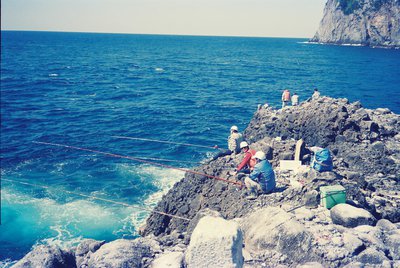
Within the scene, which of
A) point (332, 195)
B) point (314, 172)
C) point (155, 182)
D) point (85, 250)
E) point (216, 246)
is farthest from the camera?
point (155, 182)

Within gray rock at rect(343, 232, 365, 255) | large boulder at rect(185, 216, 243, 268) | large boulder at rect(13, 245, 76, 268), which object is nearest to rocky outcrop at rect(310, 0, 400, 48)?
gray rock at rect(343, 232, 365, 255)

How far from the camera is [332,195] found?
10758mm

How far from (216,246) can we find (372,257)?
4608 mm

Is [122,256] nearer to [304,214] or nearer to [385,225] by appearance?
[304,214]

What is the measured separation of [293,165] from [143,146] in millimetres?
17089

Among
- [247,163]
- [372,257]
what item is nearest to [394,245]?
[372,257]

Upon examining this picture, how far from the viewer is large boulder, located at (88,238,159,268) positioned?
8.20 m

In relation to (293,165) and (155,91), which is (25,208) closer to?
(293,165)

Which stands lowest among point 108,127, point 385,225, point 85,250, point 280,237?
point 108,127

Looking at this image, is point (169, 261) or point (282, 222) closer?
point (169, 261)

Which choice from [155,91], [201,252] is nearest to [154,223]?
[201,252]

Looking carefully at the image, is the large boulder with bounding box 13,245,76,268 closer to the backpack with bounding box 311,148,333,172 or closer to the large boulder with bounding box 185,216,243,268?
the large boulder with bounding box 185,216,243,268

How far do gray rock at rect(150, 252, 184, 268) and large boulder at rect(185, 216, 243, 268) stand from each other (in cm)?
48

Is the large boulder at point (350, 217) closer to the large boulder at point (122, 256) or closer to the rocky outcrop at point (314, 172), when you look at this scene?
the rocky outcrop at point (314, 172)
